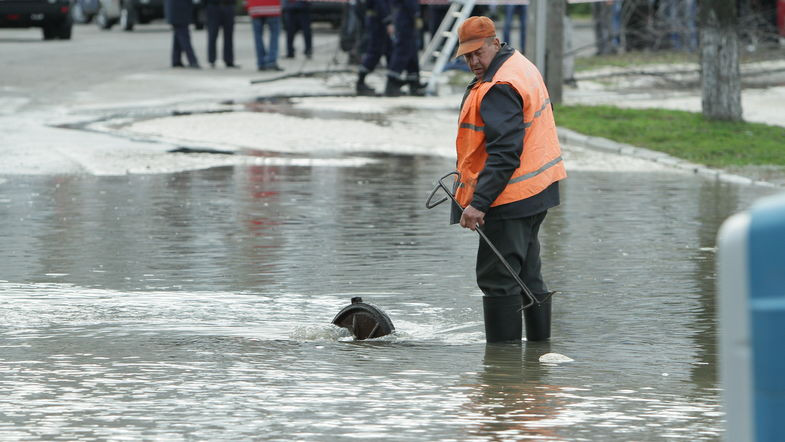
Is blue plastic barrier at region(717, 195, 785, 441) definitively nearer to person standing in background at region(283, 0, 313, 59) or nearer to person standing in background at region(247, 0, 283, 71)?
person standing in background at region(247, 0, 283, 71)

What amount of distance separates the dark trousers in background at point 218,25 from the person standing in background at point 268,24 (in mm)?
729

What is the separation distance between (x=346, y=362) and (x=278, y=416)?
108cm

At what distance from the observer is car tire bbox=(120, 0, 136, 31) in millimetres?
39188

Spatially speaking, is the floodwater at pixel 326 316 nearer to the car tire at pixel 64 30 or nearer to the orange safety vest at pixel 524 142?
the orange safety vest at pixel 524 142

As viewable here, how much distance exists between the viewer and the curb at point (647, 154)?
14.1m

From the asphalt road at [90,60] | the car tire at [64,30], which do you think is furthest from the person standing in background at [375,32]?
the car tire at [64,30]

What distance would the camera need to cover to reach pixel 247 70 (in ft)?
87.4

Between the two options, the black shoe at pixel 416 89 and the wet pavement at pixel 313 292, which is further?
the black shoe at pixel 416 89

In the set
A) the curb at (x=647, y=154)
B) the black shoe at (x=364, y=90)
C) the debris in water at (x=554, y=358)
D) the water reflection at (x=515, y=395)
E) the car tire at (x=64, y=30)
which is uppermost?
the car tire at (x=64, y=30)

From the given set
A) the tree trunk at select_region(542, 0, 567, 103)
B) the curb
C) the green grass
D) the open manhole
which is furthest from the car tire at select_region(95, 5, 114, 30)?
the open manhole

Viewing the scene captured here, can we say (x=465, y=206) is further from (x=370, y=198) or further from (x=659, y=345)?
(x=370, y=198)

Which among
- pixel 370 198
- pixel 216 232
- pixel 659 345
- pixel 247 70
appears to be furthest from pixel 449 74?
pixel 659 345

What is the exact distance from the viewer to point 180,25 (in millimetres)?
26422

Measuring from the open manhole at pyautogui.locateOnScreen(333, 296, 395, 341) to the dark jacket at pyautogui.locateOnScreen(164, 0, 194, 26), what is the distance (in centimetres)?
1906
